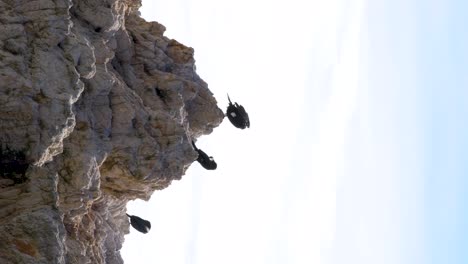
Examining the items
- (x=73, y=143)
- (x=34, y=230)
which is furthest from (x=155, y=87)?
(x=34, y=230)

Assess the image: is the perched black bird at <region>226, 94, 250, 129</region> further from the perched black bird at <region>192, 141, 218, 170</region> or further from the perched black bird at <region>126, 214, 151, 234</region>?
the perched black bird at <region>126, 214, 151, 234</region>

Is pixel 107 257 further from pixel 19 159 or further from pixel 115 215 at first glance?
pixel 19 159

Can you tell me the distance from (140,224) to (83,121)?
15553 mm

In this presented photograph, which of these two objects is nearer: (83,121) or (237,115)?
(83,121)

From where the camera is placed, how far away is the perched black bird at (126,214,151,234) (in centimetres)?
4591

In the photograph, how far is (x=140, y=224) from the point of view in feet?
152

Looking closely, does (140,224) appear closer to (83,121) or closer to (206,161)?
(206,161)

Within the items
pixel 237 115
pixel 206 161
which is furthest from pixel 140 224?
pixel 237 115

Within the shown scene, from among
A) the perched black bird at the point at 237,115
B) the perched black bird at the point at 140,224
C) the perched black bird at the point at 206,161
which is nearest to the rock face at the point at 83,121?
the perched black bird at the point at 237,115

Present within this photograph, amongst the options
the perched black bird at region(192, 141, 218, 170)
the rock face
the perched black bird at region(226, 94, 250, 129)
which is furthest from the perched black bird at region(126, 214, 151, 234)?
the perched black bird at region(226, 94, 250, 129)

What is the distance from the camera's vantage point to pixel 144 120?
116ft

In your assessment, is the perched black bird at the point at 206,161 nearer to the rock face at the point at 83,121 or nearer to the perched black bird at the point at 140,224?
the rock face at the point at 83,121

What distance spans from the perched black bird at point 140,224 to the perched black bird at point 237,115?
9923 mm

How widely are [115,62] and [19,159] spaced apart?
474 inches
